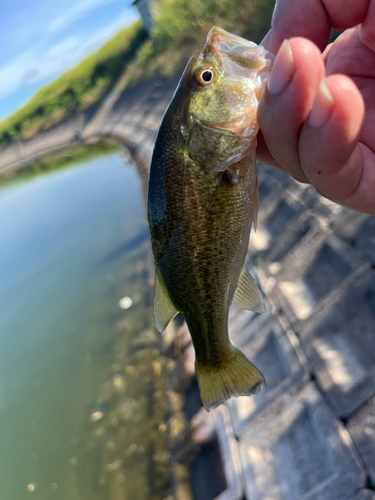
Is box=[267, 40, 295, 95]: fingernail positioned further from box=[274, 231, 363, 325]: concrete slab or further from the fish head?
box=[274, 231, 363, 325]: concrete slab

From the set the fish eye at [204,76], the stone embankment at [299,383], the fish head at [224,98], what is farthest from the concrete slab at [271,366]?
the fish eye at [204,76]

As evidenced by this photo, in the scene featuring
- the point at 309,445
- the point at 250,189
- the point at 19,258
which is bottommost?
the point at 19,258

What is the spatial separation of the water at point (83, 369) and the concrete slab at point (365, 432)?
10.9 ft

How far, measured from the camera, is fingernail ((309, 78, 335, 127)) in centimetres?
137

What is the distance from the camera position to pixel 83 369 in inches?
341

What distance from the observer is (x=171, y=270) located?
90.7 inches

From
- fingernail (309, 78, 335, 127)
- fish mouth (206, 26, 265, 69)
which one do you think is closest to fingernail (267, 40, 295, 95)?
fingernail (309, 78, 335, 127)

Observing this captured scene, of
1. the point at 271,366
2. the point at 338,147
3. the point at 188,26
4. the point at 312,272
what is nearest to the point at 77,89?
the point at 188,26

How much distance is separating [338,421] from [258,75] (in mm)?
3200

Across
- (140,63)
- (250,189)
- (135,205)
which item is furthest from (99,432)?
(140,63)

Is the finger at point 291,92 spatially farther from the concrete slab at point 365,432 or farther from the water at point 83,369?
the water at point 83,369

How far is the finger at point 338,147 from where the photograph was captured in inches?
54.4

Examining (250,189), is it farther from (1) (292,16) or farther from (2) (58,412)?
(2) (58,412)

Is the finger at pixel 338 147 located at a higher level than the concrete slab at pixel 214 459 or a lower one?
higher
